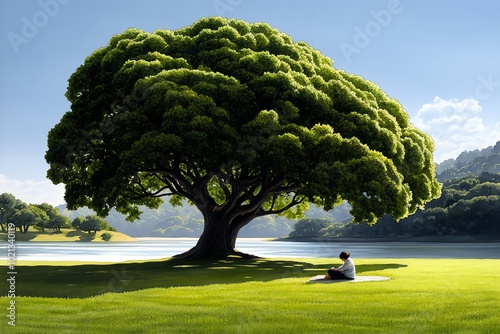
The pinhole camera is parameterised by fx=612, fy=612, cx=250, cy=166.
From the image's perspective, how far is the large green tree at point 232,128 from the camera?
28.4 meters

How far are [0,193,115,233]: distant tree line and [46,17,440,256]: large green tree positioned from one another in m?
125

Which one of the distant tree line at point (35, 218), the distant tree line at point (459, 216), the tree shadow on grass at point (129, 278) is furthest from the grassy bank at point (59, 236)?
the tree shadow on grass at point (129, 278)

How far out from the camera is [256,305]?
14.4 m

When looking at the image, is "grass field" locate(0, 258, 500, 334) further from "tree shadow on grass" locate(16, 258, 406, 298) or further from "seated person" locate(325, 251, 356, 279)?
"seated person" locate(325, 251, 356, 279)

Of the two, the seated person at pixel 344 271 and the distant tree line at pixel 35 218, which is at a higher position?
the distant tree line at pixel 35 218

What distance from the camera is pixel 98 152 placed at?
32.9 metres

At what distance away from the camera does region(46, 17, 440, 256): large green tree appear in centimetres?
2842

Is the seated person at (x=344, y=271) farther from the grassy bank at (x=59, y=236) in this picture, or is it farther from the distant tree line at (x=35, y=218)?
the grassy bank at (x=59, y=236)

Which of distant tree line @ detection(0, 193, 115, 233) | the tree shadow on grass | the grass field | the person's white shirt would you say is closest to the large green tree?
the tree shadow on grass

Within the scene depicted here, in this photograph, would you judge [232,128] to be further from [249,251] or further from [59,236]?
[59,236]

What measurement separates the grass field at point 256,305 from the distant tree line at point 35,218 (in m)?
141

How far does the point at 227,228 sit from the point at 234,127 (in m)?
8.54

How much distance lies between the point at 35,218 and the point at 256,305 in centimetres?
15135

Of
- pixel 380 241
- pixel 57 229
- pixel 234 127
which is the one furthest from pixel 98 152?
pixel 57 229
